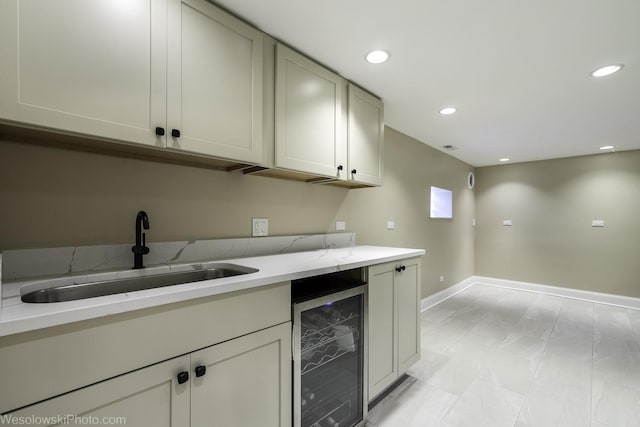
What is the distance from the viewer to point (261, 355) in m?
1.13

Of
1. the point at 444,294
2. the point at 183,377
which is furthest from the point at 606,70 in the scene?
the point at 444,294

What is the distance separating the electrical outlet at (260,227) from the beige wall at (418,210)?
0.81 m

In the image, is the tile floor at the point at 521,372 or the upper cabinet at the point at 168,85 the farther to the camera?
the tile floor at the point at 521,372

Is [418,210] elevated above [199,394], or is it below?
above

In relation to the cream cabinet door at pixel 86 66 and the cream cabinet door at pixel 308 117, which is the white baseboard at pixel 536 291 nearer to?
the cream cabinet door at pixel 308 117

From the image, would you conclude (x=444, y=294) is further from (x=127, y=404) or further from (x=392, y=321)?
(x=127, y=404)

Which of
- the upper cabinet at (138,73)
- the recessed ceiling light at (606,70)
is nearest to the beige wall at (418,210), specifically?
the upper cabinet at (138,73)

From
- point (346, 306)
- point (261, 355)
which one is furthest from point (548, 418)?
point (261, 355)

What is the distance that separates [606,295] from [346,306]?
5043 millimetres

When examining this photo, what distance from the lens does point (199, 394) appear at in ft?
3.11

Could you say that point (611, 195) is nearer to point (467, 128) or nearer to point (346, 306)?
point (467, 128)

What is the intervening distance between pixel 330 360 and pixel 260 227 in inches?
36.8

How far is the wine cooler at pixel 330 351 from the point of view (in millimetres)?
1326

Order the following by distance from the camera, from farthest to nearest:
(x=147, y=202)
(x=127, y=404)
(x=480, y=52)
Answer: (x=480, y=52)
(x=147, y=202)
(x=127, y=404)
